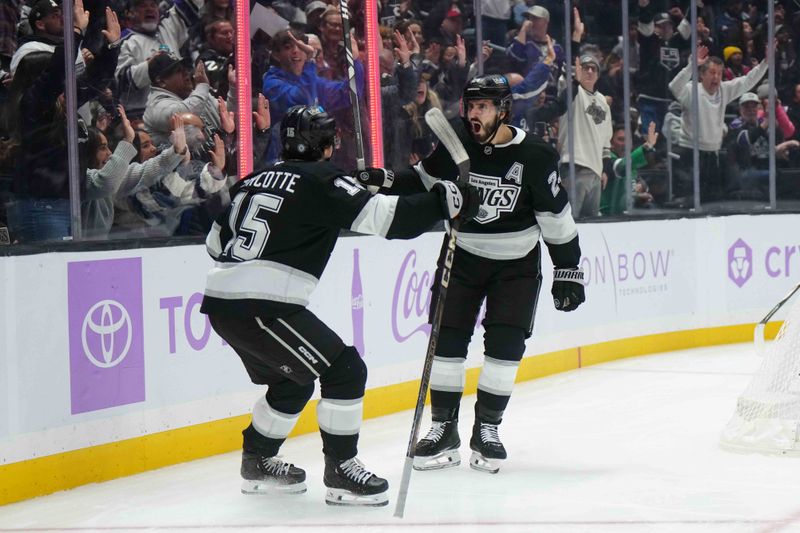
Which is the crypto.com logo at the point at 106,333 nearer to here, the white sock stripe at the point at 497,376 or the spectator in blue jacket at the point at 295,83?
the white sock stripe at the point at 497,376

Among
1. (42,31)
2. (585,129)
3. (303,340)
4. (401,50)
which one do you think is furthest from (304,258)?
(585,129)

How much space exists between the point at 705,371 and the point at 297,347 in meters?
3.37

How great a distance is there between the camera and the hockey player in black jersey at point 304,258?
121 inches

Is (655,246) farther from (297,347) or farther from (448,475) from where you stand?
(297,347)

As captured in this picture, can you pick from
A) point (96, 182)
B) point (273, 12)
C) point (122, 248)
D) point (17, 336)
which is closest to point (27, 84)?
point (96, 182)

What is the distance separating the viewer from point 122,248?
3803 millimetres

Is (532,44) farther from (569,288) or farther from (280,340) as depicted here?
(280,340)

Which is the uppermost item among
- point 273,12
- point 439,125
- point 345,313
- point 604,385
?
point 273,12

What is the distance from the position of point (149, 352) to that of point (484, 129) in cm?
129

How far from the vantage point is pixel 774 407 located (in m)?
3.92

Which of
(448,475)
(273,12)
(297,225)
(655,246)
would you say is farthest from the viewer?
(655,246)

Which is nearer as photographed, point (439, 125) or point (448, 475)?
point (439, 125)

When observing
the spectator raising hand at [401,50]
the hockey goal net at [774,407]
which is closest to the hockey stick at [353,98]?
the hockey goal net at [774,407]

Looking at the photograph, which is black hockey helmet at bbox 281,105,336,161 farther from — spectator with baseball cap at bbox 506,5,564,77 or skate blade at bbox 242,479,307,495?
spectator with baseball cap at bbox 506,5,564,77
